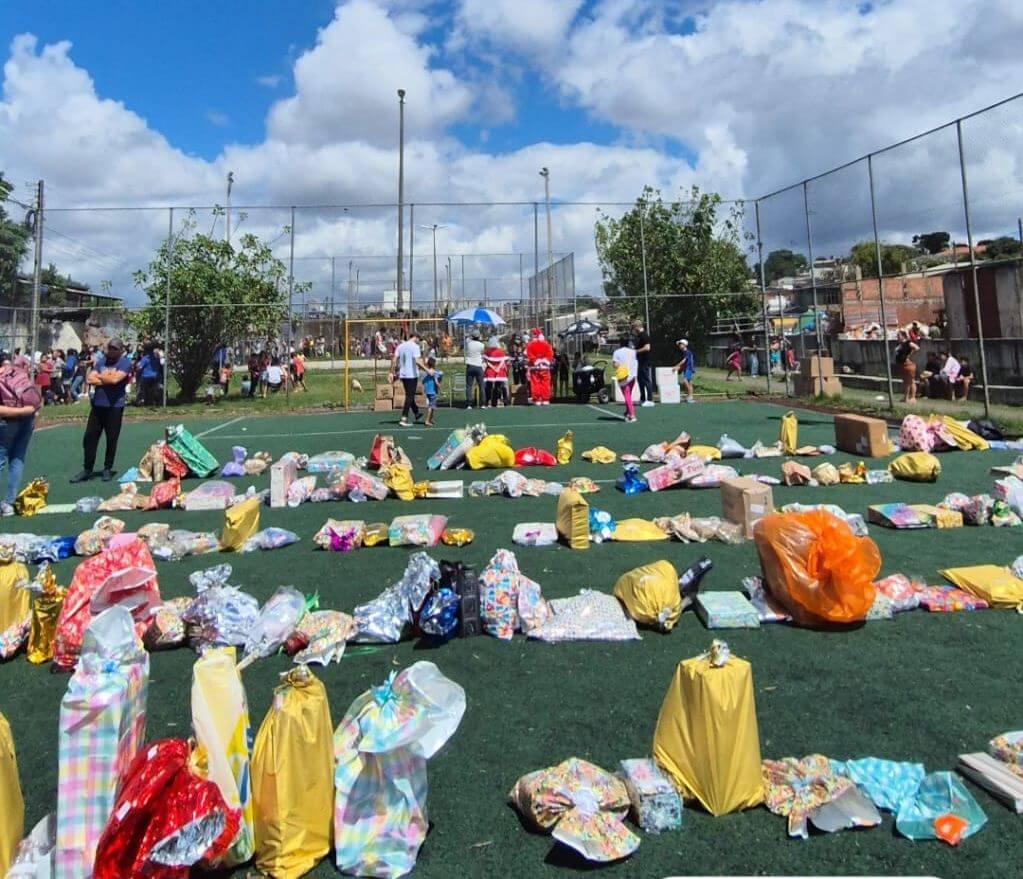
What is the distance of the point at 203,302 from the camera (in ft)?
67.9

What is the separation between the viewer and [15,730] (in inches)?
133

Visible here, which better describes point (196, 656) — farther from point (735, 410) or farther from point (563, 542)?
point (735, 410)

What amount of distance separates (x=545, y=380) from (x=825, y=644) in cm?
1492

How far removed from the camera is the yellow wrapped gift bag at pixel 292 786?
2.41 metres

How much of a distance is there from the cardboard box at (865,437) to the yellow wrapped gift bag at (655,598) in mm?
6293

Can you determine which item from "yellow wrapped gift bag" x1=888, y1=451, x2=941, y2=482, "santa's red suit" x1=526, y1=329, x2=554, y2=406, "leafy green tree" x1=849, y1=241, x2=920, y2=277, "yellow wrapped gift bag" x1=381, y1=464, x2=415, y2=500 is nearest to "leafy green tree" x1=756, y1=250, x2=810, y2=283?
"leafy green tree" x1=849, y1=241, x2=920, y2=277

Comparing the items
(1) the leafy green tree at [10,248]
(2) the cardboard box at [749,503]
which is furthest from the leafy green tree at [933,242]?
(1) the leafy green tree at [10,248]

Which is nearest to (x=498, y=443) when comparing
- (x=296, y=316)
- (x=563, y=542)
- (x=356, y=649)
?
(x=563, y=542)

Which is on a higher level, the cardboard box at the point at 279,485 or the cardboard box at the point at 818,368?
the cardboard box at the point at 818,368

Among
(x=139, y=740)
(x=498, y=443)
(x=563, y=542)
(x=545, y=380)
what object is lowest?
(x=139, y=740)

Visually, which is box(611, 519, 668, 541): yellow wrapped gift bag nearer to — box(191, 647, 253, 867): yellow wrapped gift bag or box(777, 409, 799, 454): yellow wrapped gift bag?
box(191, 647, 253, 867): yellow wrapped gift bag

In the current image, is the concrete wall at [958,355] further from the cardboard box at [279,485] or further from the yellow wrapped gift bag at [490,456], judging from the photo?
the cardboard box at [279,485]

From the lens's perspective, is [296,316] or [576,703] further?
[296,316]

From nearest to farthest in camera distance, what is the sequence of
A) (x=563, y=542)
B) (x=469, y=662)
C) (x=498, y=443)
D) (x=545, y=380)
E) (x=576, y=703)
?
(x=576, y=703), (x=469, y=662), (x=563, y=542), (x=498, y=443), (x=545, y=380)
